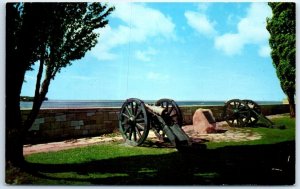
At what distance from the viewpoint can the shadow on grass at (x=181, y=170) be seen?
5.57 meters

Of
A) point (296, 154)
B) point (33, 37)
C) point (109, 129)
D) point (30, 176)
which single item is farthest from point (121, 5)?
point (296, 154)

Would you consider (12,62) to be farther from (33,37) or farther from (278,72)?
(278,72)

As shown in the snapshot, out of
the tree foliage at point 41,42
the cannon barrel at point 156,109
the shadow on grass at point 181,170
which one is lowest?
the shadow on grass at point 181,170

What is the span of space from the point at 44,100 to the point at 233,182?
3478 mm

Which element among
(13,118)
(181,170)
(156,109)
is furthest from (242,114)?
(13,118)

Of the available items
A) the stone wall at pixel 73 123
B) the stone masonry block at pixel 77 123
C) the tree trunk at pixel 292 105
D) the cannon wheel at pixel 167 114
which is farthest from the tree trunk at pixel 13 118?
the tree trunk at pixel 292 105

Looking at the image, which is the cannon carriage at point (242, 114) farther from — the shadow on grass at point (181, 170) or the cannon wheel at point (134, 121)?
the cannon wheel at point (134, 121)

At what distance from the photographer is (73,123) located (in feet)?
23.6

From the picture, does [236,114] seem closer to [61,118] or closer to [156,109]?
[156,109]

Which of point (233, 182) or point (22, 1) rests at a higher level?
point (22, 1)

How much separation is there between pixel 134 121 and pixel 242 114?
339cm

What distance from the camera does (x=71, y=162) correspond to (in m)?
5.92

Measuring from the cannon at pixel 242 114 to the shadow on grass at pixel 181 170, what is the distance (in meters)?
2.08

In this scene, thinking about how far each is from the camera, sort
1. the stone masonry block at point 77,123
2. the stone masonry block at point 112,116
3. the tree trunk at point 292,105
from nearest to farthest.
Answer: the tree trunk at point 292,105 → the stone masonry block at point 77,123 → the stone masonry block at point 112,116
